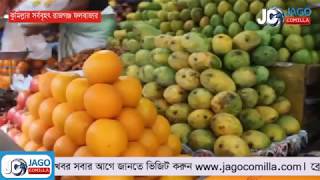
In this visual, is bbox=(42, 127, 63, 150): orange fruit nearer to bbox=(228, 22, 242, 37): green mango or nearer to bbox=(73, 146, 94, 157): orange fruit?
bbox=(73, 146, 94, 157): orange fruit

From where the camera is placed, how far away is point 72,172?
2.41 metres

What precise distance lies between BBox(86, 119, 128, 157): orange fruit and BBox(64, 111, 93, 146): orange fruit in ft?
0.11

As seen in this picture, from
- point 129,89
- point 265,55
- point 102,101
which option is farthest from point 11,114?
point 265,55

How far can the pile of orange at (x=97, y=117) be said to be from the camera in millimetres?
2365

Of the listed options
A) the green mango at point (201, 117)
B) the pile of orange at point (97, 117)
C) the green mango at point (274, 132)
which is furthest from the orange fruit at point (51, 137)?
the green mango at point (274, 132)

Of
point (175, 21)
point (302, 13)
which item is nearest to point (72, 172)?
point (175, 21)

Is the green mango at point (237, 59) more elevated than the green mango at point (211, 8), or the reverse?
the green mango at point (211, 8)

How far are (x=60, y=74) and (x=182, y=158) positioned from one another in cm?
72

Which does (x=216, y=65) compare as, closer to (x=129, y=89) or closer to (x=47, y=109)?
(x=129, y=89)

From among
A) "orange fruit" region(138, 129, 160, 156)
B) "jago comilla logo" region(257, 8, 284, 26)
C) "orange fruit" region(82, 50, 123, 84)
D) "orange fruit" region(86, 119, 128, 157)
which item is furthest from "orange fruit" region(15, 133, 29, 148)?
"jago comilla logo" region(257, 8, 284, 26)

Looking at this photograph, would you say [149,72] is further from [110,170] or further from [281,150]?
[281,150]

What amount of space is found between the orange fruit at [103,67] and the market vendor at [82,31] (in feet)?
0.20
